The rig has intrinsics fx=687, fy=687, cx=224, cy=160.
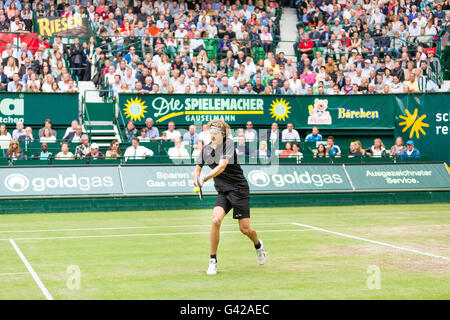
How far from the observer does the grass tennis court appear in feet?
29.5

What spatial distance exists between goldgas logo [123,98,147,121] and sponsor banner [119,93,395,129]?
15.5 inches

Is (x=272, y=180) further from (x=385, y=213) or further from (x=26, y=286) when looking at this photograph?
(x=26, y=286)

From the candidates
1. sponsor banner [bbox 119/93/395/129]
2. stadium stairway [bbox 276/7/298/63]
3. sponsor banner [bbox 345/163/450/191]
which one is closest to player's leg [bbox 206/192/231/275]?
sponsor banner [bbox 345/163/450/191]

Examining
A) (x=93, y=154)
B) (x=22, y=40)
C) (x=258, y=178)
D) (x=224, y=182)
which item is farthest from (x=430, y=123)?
(x=224, y=182)

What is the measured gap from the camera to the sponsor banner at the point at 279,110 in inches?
1013

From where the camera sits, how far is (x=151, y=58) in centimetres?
2720

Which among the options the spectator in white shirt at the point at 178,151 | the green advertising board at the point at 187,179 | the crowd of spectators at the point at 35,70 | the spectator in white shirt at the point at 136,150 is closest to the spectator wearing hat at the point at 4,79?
the crowd of spectators at the point at 35,70

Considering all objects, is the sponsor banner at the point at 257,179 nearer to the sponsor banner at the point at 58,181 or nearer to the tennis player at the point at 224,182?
the sponsor banner at the point at 58,181

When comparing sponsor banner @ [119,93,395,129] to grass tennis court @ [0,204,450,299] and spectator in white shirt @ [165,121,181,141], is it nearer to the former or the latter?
spectator in white shirt @ [165,121,181,141]

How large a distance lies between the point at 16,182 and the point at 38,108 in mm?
5095

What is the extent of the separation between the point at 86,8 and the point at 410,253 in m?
20.6

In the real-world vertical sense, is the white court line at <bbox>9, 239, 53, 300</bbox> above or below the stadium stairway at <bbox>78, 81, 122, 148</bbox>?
below

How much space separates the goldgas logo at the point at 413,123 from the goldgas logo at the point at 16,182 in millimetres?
14250

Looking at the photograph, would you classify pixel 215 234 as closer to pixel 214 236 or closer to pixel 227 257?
pixel 214 236
